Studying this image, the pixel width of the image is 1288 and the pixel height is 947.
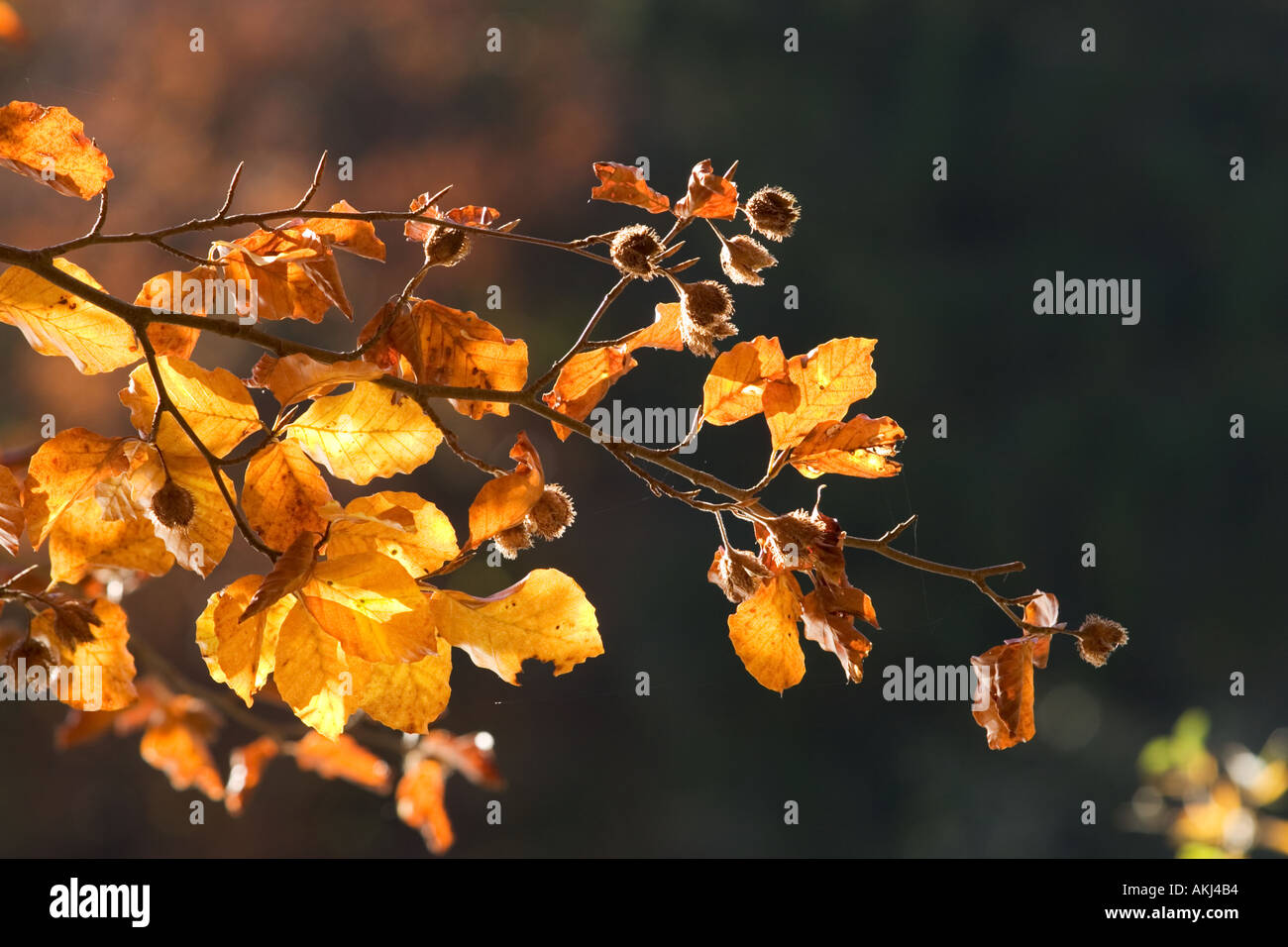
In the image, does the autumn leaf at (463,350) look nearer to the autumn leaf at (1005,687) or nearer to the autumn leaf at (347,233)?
the autumn leaf at (347,233)

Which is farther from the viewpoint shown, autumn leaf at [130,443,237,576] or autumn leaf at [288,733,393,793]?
autumn leaf at [288,733,393,793]

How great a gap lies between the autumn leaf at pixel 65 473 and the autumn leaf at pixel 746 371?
0.23 metres

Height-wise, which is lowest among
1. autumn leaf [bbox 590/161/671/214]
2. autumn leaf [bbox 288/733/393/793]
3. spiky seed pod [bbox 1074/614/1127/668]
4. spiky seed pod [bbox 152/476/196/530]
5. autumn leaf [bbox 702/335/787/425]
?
autumn leaf [bbox 288/733/393/793]

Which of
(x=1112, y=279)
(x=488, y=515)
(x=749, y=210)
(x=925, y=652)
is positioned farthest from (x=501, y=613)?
(x=1112, y=279)

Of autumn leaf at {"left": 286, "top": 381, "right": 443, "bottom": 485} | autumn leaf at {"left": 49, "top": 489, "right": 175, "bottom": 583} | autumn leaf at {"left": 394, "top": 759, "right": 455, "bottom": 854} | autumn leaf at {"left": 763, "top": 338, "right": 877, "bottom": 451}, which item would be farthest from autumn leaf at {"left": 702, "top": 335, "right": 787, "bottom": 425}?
autumn leaf at {"left": 394, "top": 759, "right": 455, "bottom": 854}

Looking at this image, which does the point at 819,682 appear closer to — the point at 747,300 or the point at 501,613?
the point at 747,300

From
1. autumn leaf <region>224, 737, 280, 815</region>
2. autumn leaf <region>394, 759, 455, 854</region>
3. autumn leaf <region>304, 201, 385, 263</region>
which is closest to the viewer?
autumn leaf <region>304, 201, 385, 263</region>

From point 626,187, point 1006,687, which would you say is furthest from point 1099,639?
point 626,187

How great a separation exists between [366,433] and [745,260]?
0.16 m

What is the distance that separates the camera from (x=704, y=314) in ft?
1.31

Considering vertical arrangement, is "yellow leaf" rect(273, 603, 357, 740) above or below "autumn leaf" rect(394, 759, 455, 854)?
above

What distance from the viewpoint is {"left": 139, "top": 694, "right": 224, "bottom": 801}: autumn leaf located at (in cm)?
105

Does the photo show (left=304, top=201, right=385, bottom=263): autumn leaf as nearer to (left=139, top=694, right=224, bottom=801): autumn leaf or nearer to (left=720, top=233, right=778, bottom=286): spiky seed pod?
(left=720, top=233, right=778, bottom=286): spiky seed pod

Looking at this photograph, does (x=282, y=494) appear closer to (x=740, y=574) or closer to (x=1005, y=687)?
(x=740, y=574)
